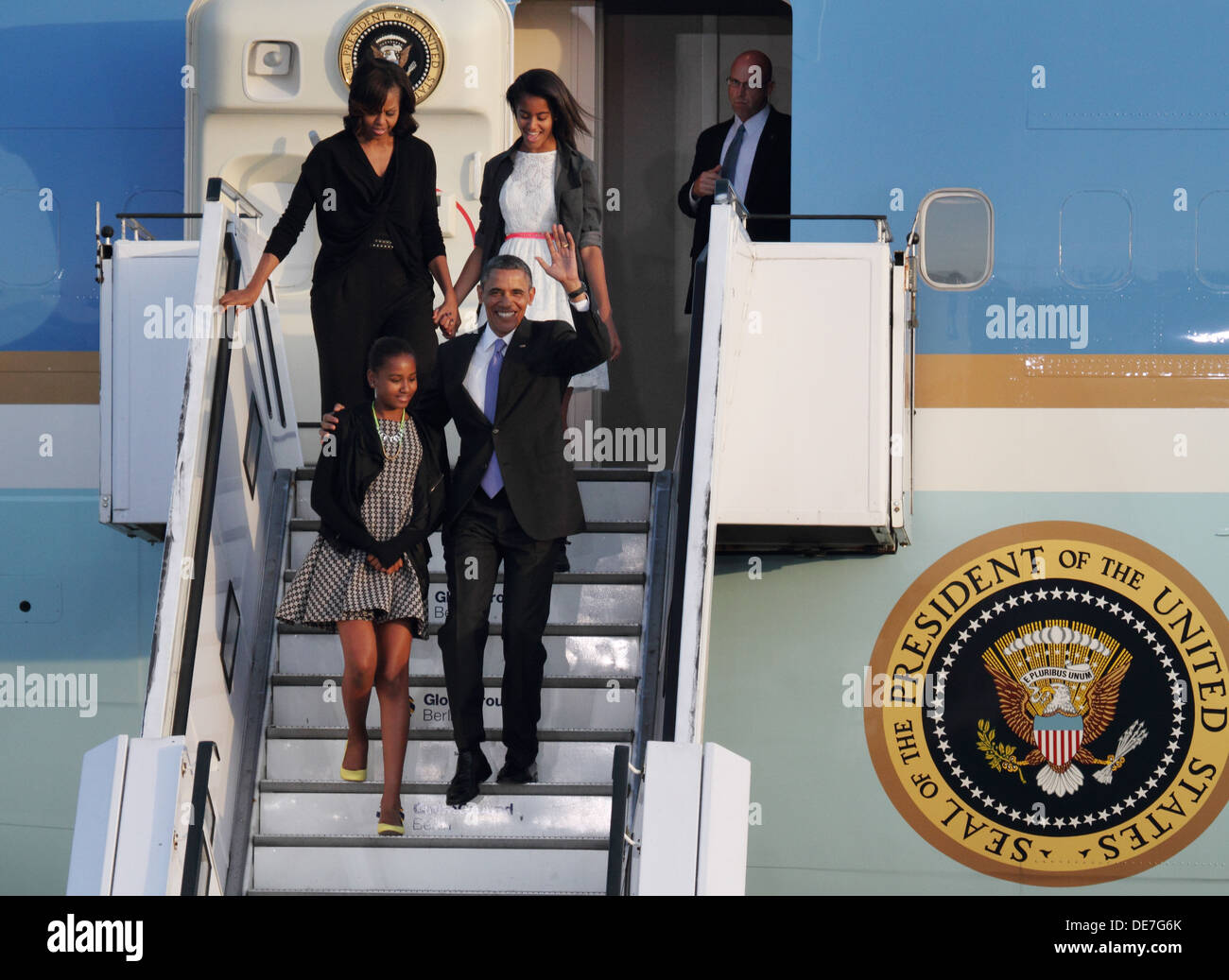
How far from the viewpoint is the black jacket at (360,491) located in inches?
231

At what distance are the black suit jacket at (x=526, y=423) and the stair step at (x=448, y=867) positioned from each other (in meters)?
1.28

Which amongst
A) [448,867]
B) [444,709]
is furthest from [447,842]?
[444,709]

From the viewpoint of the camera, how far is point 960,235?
27.2ft

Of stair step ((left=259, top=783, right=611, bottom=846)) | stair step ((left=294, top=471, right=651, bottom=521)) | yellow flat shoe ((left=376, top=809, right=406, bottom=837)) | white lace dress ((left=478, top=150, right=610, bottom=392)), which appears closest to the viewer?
yellow flat shoe ((left=376, top=809, right=406, bottom=837))

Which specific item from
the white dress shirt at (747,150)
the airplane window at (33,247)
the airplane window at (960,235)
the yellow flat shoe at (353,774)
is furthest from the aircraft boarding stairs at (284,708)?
the airplane window at (960,235)

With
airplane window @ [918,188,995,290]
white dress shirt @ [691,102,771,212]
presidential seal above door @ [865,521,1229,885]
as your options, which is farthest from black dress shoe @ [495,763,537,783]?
airplane window @ [918,188,995,290]

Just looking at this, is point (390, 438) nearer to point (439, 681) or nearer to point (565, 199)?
point (439, 681)

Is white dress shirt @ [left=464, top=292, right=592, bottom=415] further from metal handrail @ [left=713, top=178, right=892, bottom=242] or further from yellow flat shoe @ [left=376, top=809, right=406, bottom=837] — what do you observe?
yellow flat shoe @ [left=376, top=809, right=406, bottom=837]

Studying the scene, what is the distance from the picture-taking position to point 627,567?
7.09m

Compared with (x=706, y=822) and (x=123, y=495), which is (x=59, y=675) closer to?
(x=123, y=495)

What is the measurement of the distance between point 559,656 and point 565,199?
1.93 metres

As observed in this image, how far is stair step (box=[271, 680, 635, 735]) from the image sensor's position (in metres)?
6.63

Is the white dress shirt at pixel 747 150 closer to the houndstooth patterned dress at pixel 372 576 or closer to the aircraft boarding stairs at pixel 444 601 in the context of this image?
the aircraft boarding stairs at pixel 444 601

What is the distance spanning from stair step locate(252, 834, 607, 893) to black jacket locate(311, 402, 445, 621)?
102cm
